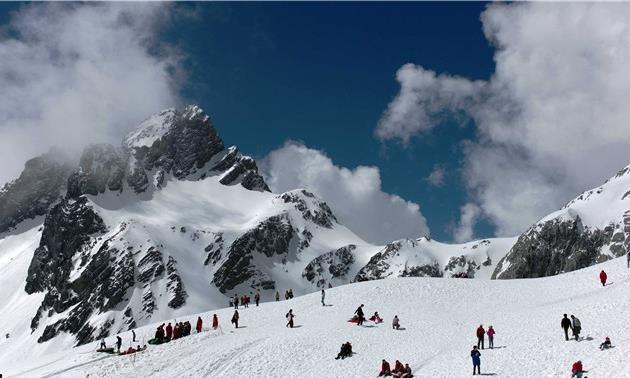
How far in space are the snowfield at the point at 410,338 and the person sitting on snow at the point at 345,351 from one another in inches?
30.4

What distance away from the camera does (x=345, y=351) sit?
46.7m

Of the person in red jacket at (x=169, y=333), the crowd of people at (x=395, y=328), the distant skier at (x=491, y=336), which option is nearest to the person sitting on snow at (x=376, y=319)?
the crowd of people at (x=395, y=328)

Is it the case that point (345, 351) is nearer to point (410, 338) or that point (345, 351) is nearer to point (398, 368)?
point (410, 338)

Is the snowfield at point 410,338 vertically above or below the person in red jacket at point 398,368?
above

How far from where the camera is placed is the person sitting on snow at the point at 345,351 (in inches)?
1828

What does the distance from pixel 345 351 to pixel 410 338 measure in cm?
682

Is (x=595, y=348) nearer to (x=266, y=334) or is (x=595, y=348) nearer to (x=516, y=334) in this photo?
(x=516, y=334)

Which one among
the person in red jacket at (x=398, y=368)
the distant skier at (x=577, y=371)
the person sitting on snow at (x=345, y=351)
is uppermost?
the person sitting on snow at (x=345, y=351)

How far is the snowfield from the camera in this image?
40469 mm

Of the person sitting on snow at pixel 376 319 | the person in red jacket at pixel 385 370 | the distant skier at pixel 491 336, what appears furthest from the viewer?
the person sitting on snow at pixel 376 319

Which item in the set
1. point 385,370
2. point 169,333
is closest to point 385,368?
point 385,370

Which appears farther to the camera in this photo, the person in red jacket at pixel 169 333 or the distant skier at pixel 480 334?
the person in red jacket at pixel 169 333

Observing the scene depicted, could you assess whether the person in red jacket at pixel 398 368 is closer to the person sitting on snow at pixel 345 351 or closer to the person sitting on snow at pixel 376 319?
the person sitting on snow at pixel 345 351

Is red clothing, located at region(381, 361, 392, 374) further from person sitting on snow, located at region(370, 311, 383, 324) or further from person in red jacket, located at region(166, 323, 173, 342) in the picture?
person in red jacket, located at region(166, 323, 173, 342)
